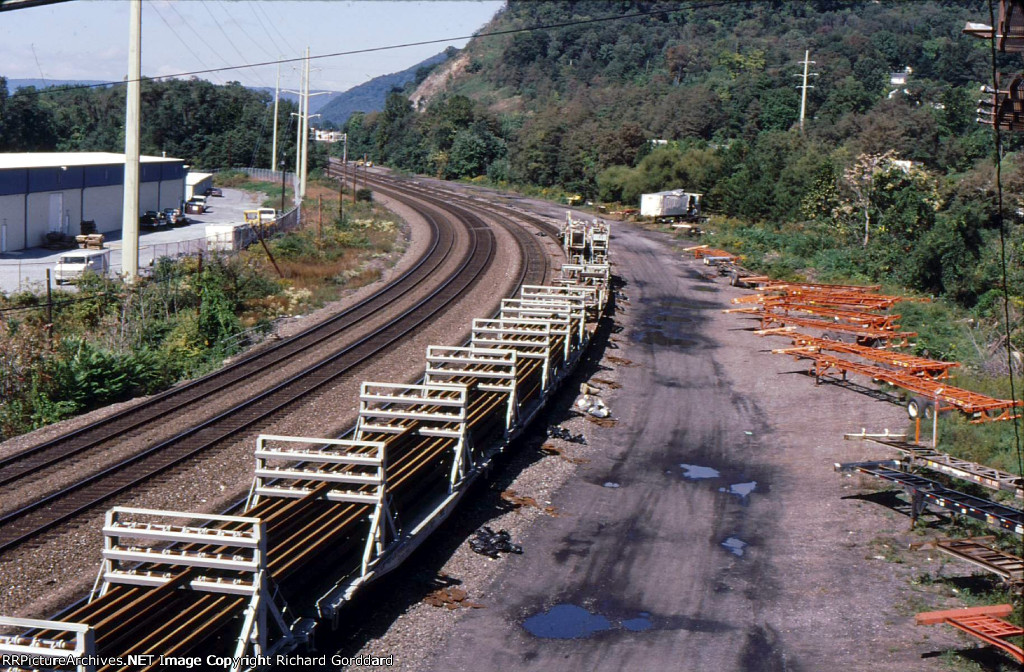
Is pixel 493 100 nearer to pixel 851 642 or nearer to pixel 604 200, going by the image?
pixel 604 200

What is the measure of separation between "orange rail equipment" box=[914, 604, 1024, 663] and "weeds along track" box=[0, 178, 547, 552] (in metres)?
Result: 10.2


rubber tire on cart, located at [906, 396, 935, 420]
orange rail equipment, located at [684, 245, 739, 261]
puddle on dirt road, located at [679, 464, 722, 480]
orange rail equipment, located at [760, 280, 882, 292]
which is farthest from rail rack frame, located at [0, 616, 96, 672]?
orange rail equipment, located at [684, 245, 739, 261]

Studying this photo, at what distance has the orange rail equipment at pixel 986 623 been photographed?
344 inches

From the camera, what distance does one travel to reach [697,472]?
1523 cm

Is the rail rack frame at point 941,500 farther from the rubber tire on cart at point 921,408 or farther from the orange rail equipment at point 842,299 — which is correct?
the orange rail equipment at point 842,299

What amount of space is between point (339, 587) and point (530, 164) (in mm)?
70868

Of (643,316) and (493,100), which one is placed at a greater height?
(493,100)

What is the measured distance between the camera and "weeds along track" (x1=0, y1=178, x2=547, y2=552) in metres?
12.8

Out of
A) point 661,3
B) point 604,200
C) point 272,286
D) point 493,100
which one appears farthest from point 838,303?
point 661,3

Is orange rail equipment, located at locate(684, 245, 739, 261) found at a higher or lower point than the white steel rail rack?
higher

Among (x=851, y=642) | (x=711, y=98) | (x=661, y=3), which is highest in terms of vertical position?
(x=661, y=3)

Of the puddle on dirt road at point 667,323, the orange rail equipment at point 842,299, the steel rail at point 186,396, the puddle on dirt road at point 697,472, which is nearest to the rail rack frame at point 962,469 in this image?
the puddle on dirt road at point 697,472

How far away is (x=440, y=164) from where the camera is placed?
93.7m

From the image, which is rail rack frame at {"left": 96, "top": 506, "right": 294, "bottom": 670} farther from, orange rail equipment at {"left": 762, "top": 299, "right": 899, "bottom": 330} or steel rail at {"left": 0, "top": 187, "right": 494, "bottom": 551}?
orange rail equipment at {"left": 762, "top": 299, "right": 899, "bottom": 330}
